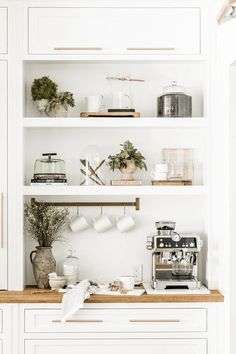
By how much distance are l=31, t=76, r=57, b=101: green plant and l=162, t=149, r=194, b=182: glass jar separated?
2.73ft

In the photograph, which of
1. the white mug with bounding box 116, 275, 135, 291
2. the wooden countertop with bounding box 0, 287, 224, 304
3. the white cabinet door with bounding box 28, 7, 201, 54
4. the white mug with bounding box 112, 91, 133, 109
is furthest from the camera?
the white mug with bounding box 112, 91, 133, 109

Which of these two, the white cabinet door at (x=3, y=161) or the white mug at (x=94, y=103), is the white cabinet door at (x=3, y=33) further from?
the white mug at (x=94, y=103)

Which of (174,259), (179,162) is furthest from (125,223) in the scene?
(179,162)

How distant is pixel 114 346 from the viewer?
3.63 metres

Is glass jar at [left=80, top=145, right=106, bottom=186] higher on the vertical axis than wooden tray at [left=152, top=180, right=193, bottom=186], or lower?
higher

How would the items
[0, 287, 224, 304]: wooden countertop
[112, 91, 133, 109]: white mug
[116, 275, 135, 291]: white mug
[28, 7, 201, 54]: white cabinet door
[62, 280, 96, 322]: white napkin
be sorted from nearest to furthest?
[62, 280, 96, 322]: white napkin
[0, 287, 224, 304]: wooden countertop
[116, 275, 135, 291]: white mug
[28, 7, 201, 54]: white cabinet door
[112, 91, 133, 109]: white mug

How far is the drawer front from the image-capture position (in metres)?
3.61

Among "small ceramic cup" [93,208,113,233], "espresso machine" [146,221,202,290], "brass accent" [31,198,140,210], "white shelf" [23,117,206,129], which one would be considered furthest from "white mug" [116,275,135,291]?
"white shelf" [23,117,206,129]

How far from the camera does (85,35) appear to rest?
3.90 m

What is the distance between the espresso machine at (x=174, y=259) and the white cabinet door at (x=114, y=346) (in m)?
0.34

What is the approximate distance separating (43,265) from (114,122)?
1.02 meters

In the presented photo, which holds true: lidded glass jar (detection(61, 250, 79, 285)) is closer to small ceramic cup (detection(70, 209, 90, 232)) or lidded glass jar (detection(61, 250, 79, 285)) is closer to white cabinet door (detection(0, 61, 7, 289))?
small ceramic cup (detection(70, 209, 90, 232))

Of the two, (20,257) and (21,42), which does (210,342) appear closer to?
(20,257)

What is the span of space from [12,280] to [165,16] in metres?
1.94
